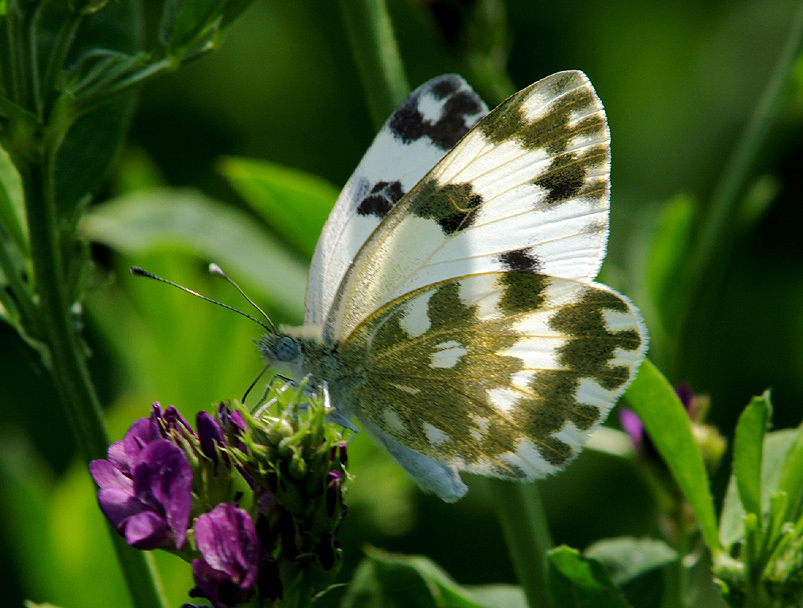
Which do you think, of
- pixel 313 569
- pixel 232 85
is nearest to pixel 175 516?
pixel 313 569

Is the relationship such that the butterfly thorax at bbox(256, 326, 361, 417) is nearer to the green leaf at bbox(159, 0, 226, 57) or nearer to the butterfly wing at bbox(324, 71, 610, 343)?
the butterfly wing at bbox(324, 71, 610, 343)

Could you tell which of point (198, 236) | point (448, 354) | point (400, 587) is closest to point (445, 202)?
point (448, 354)

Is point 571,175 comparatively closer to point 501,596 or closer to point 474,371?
point 474,371

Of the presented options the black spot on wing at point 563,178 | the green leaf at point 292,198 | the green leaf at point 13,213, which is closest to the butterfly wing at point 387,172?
the green leaf at point 292,198

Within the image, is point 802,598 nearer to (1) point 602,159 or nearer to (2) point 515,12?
(1) point 602,159

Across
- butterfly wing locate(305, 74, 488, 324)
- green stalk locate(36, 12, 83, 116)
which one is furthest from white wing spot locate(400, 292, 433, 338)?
green stalk locate(36, 12, 83, 116)

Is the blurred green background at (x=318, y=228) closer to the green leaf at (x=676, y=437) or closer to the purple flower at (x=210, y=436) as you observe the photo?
the purple flower at (x=210, y=436)
